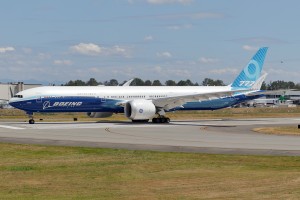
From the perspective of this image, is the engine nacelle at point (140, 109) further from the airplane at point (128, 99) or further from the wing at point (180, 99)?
the wing at point (180, 99)

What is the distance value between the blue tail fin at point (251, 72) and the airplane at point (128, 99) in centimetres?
137

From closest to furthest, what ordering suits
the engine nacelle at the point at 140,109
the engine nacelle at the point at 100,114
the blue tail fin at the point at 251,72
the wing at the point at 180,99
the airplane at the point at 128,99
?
the airplane at the point at 128,99 < the engine nacelle at the point at 140,109 < the wing at the point at 180,99 < the engine nacelle at the point at 100,114 < the blue tail fin at the point at 251,72

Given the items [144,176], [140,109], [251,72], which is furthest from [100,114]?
[144,176]

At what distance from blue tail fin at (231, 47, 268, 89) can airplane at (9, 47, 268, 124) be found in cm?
137

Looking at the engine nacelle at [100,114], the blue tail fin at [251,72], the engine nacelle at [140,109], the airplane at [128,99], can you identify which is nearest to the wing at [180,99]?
the airplane at [128,99]

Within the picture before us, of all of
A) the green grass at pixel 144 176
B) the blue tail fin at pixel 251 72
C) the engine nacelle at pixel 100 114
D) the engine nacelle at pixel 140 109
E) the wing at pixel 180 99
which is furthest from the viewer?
the blue tail fin at pixel 251 72

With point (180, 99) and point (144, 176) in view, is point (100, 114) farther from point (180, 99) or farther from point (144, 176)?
point (144, 176)

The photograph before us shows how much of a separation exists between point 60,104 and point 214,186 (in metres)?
42.2

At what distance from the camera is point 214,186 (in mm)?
19938

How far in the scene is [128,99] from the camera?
64.0 meters

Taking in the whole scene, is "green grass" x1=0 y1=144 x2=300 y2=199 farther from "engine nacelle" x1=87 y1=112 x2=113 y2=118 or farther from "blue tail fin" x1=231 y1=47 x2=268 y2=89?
"blue tail fin" x1=231 y1=47 x2=268 y2=89

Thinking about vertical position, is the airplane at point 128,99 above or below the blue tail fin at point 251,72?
below

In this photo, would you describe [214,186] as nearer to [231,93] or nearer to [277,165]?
[277,165]

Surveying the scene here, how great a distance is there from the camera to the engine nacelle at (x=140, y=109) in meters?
61.0
